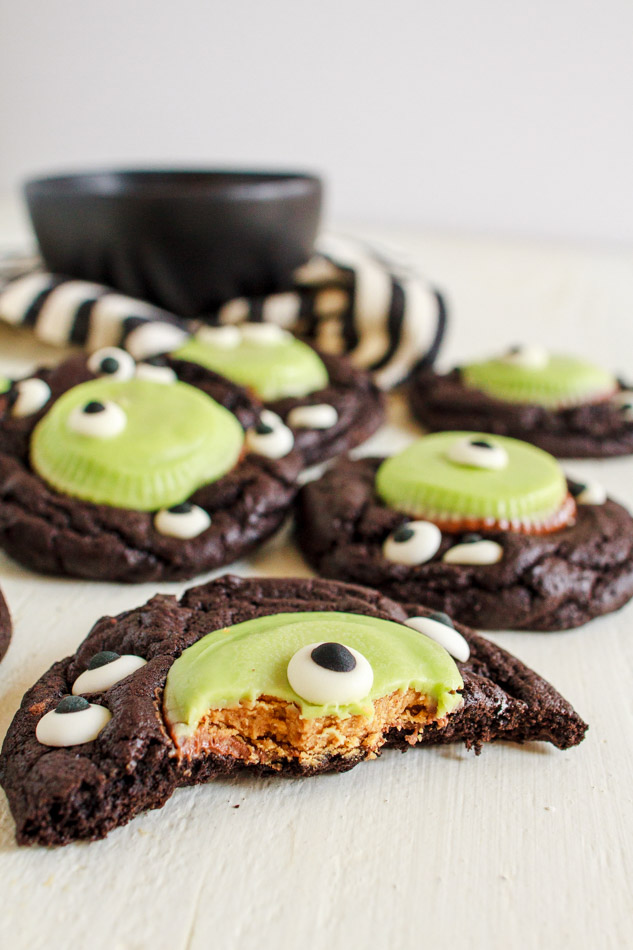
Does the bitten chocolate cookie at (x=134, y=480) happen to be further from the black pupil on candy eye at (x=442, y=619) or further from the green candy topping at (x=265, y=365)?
the black pupil on candy eye at (x=442, y=619)

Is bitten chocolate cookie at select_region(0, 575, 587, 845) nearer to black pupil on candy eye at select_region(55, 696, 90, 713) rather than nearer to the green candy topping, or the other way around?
black pupil on candy eye at select_region(55, 696, 90, 713)

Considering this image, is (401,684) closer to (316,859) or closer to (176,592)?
(316,859)

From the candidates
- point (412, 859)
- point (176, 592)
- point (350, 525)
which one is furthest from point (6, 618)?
point (412, 859)

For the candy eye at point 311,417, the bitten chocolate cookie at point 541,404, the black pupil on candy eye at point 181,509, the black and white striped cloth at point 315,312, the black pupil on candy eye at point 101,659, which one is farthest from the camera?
the black and white striped cloth at point 315,312

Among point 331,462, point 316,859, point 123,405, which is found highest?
point 123,405

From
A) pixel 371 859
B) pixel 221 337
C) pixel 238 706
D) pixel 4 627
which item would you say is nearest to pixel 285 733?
pixel 238 706

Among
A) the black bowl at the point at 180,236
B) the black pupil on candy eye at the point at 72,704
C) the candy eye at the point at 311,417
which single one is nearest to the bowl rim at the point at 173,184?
the black bowl at the point at 180,236

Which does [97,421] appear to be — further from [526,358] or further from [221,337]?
[526,358]

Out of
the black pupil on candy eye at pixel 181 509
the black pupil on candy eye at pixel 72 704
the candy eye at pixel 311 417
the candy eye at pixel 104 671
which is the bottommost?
the candy eye at pixel 311 417

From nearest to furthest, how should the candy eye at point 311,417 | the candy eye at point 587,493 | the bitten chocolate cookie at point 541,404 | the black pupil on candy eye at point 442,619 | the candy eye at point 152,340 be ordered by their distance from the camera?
1. the black pupil on candy eye at point 442,619
2. the candy eye at point 587,493
3. the candy eye at point 311,417
4. the bitten chocolate cookie at point 541,404
5. the candy eye at point 152,340
